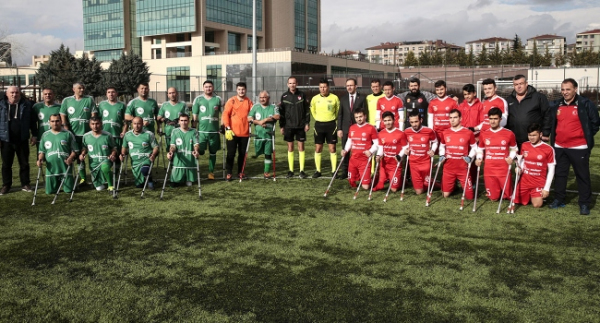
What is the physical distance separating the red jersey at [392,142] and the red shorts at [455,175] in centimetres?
84

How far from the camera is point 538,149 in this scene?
7.00 m

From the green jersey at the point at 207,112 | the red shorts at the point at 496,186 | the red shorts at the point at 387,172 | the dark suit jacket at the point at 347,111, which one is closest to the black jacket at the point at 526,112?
the red shorts at the point at 496,186

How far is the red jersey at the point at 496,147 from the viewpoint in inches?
286

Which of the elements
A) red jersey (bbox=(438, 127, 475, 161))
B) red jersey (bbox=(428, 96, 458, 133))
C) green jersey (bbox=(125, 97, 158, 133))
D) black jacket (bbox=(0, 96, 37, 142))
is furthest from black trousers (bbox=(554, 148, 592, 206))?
black jacket (bbox=(0, 96, 37, 142))

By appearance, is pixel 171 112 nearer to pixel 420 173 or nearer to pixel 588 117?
pixel 420 173

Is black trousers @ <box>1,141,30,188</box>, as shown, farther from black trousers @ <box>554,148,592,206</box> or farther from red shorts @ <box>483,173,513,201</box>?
black trousers @ <box>554,148,592,206</box>

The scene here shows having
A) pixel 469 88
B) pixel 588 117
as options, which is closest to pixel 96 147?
pixel 469 88

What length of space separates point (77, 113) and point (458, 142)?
21.5 feet

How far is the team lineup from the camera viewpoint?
23.0 feet

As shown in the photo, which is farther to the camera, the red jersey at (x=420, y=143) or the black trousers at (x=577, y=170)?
the red jersey at (x=420, y=143)

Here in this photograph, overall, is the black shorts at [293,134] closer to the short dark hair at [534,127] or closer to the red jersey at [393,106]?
the red jersey at [393,106]

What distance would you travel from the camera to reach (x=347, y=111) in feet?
30.1

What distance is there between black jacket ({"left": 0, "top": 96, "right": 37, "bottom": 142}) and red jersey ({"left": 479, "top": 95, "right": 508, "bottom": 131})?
7639mm

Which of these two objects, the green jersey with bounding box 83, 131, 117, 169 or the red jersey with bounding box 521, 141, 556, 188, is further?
the green jersey with bounding box 83, 131, 117, 169
